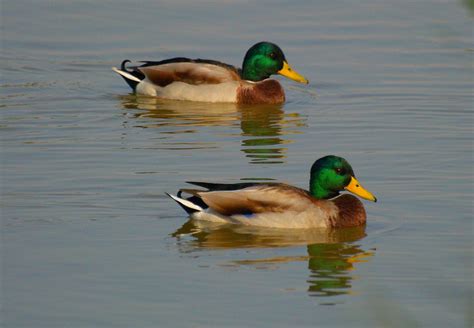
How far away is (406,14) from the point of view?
2092 cm

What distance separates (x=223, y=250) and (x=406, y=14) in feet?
34.7

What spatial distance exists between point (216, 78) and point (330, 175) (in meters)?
6.28

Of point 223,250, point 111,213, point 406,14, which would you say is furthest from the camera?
point 406,14

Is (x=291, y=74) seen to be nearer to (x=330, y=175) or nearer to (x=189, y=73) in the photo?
(x=189, y=73)

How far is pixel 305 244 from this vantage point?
11.4m

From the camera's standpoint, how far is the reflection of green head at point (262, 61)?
18062mm

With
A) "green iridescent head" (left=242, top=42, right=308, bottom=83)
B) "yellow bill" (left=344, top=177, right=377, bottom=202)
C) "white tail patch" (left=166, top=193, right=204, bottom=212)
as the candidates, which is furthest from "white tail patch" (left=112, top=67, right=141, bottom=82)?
"yellow bill" (left=344, top=177, right=377, bottom=202)

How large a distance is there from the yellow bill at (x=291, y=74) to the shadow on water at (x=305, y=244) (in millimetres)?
6057

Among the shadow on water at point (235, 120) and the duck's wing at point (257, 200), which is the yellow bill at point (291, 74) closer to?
the shadow on water at point (235, 120)

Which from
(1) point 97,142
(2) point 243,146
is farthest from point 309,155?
(1) point 97,142

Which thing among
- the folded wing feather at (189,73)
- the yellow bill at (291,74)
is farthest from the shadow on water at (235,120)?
the yellow bill at (291,74)

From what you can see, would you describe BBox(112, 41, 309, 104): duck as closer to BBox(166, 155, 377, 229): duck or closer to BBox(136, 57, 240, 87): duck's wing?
BBox(136, 57, 240, 87): duck's wing

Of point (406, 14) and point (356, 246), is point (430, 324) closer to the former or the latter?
point (356, 246)

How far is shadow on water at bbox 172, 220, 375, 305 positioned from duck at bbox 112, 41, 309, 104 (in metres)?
6.14
